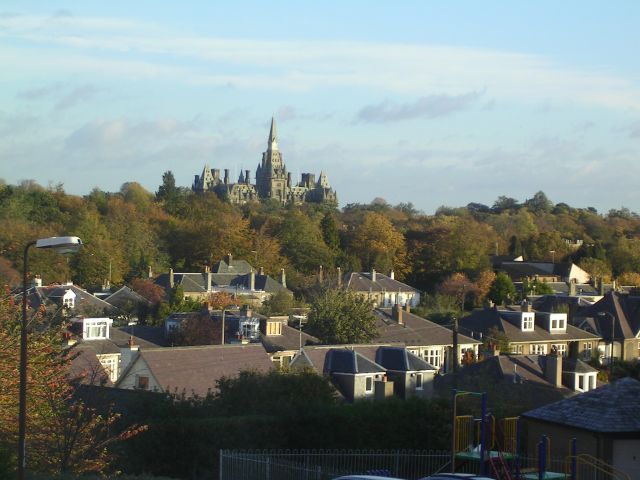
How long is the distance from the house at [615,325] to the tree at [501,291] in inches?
557

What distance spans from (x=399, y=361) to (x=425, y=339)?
12.7m

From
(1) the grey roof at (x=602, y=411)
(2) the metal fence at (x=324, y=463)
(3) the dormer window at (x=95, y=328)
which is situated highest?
(3) the dormer window at (x=95, y=328)

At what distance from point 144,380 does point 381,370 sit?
8.93m

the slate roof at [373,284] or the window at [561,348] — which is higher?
the slate roof at [373,284]

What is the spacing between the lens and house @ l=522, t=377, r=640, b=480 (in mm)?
21641

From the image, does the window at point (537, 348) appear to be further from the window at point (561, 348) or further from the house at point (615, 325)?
the house at point (615, 325)

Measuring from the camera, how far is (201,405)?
1049 inches

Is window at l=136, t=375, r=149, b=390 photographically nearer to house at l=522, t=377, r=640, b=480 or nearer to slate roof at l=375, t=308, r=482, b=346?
house at l=522, t=377, r=640, b=480

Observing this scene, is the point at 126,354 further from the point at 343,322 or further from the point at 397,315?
the point at 397,315

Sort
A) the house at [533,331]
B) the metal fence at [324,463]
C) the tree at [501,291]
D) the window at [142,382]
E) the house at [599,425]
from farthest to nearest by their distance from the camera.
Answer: the tree at [501,291] → the house at [533,331] → the window at [142,382] → the house at [599,425] → the metal fence at [324,463]

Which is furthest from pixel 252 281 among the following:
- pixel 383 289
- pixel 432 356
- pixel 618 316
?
pixel 618 316

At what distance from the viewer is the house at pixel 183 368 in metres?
33.2

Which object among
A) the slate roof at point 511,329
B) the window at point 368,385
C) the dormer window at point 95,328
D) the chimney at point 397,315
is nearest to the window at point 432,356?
the chimney at point 397,315

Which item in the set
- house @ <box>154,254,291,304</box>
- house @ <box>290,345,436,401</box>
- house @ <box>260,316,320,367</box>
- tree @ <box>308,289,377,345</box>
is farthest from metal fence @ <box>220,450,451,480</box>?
house @ <box>154,254,291,304</box>
